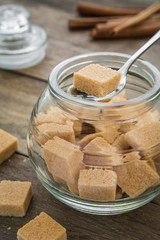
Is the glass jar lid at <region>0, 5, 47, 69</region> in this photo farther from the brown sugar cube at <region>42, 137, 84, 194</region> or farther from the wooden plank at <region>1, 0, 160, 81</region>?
the brown sugar cube at <region>42, 137, 84, 194</region>

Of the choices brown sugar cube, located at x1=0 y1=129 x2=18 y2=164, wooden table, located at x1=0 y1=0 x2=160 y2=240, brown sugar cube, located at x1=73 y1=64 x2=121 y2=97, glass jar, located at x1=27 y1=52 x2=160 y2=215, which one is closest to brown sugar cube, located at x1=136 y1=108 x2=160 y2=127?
glass jar, located at x1=27 y1=52 x2=160 y2=215

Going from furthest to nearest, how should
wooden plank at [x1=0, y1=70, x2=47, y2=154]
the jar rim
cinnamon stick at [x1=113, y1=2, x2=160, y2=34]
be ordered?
1. cinnamon stick at [x1=113, y1=2, x2=160, y2=34]
2. wooden plank at [x1=0, y1=70, x2=47, y2=154]
3. the jar rim

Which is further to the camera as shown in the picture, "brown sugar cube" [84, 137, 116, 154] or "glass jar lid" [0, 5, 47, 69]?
"glass jar lid" [0, 5, 47, 69]

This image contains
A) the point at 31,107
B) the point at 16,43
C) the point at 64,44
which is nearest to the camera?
the point at 31,107

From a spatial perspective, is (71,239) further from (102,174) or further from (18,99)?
(18,99)

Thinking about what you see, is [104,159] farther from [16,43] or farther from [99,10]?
[99,10]

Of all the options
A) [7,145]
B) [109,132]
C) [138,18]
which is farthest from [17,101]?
[138,18]
